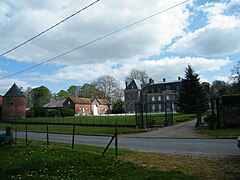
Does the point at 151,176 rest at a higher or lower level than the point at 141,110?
lower

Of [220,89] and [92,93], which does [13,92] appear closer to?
[92,93]

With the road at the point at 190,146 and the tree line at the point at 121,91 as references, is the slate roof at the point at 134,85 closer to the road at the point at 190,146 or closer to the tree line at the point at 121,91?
the tree line at the point at 121,91

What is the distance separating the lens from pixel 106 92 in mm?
92500

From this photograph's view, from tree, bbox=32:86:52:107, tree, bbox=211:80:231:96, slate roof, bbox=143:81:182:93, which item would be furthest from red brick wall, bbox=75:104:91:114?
tree, bbox=211:80:231:96

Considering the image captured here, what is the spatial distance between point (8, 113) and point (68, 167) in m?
58.8

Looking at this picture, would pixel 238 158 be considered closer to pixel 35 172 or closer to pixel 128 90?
pixel 35 172

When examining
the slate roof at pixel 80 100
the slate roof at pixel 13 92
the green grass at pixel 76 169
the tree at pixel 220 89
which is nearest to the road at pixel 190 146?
the green grass at pixel 76 169

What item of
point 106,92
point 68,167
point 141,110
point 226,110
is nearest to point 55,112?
point 106,92

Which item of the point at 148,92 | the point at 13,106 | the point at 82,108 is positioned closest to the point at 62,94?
the point at 82,108

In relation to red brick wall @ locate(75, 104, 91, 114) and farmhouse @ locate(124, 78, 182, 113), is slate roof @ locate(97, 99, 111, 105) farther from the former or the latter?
farmhouse @ locate(124, 78, 182, 113)

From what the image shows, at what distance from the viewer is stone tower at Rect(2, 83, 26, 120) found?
62834mm

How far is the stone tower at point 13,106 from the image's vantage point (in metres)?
62.8

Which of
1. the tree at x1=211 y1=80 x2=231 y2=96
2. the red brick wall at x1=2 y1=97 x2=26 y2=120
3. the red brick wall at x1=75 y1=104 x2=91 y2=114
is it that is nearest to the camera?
the tree at x1=211 y1=80 x2=231 y2=96

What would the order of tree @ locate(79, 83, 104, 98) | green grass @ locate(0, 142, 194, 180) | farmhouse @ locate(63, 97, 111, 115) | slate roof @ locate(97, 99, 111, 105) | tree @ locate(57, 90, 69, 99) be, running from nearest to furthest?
green grass @ locate(0, 142, 194, 180), farmhouse @ locate(63, 97, 111, 115), slate roof @ locate(97, 99, 111, 105), tree @ locate(79, 83, 104, 98), tree @ locate(57, 90, 69, 99)
